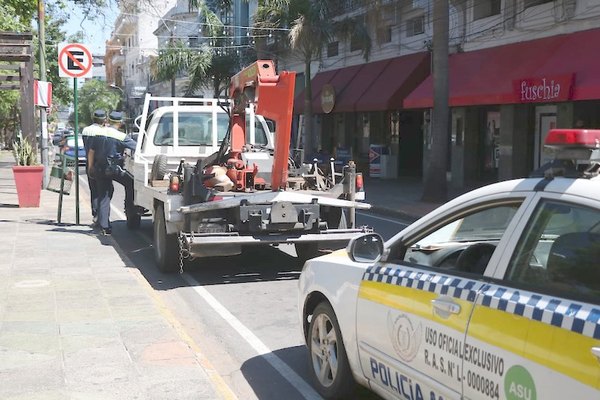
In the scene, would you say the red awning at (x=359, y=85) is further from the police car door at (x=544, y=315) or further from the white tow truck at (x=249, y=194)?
the police car door at (x=544, y=315)

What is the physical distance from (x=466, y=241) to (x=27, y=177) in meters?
12.7

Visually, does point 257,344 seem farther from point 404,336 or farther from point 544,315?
point 544,315

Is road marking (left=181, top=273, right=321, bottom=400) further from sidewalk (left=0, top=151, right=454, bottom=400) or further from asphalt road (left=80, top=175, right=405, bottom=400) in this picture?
sidewalk (left=0, top=151, right=454, bottom=400)

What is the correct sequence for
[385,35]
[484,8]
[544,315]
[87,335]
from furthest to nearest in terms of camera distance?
[385,35] → [484,8] → [87,335] → [544,315]

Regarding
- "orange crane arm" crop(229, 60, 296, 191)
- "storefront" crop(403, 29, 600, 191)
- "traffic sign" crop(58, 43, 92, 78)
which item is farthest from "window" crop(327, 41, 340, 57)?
"orange crane arm" crop(229, 60, 296, 191)

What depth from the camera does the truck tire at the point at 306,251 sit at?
948 centimetres

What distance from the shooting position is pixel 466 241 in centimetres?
434

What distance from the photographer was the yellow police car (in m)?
2.79

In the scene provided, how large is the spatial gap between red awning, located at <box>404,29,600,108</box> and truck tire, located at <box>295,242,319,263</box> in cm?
796

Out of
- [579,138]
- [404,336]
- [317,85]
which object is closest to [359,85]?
[317,85]

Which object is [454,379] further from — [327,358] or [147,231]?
[147,231]

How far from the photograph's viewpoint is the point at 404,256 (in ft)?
13.3

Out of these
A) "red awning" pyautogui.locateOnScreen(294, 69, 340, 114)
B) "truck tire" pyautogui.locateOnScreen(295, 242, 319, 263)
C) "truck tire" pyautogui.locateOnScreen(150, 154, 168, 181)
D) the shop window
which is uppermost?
the shop window

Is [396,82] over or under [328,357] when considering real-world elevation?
over
